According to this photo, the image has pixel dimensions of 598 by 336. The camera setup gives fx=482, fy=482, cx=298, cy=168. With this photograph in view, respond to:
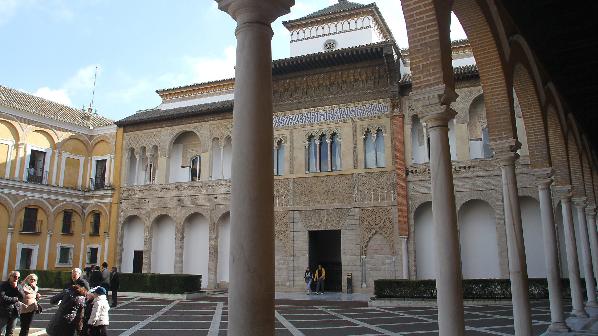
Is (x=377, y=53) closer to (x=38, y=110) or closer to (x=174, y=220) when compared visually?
(x=174, y=220)

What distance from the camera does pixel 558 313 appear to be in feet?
27.4

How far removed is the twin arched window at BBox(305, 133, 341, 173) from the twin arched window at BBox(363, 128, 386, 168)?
3.96ft

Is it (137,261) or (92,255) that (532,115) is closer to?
(137,261)

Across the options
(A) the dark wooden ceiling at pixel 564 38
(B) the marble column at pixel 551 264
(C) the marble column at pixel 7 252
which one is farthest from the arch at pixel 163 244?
(A) the dark wooden ceiling at pixel 564 38

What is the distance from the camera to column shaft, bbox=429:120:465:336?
15.1 ft

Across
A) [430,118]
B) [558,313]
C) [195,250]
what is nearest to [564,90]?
[558,313]

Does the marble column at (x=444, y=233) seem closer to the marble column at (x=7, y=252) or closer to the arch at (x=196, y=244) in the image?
the arch at (x=196, y=244)

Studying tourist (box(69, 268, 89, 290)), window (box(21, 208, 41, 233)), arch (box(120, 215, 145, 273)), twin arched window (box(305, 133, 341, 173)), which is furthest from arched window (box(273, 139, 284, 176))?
tourist (box(69, 268, 89, 290))

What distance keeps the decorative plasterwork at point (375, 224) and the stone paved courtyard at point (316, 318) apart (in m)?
3.85

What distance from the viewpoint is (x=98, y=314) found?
6672mm

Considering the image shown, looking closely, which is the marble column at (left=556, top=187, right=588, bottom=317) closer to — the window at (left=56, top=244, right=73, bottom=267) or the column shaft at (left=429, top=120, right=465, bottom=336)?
the column shaft at (left=429, top=120, right=465, bottom=336)

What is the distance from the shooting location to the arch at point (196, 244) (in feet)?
77.7

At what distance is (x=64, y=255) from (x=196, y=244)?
24.5 ft

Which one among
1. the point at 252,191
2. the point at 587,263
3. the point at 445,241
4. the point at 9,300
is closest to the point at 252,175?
the point at 252,191
